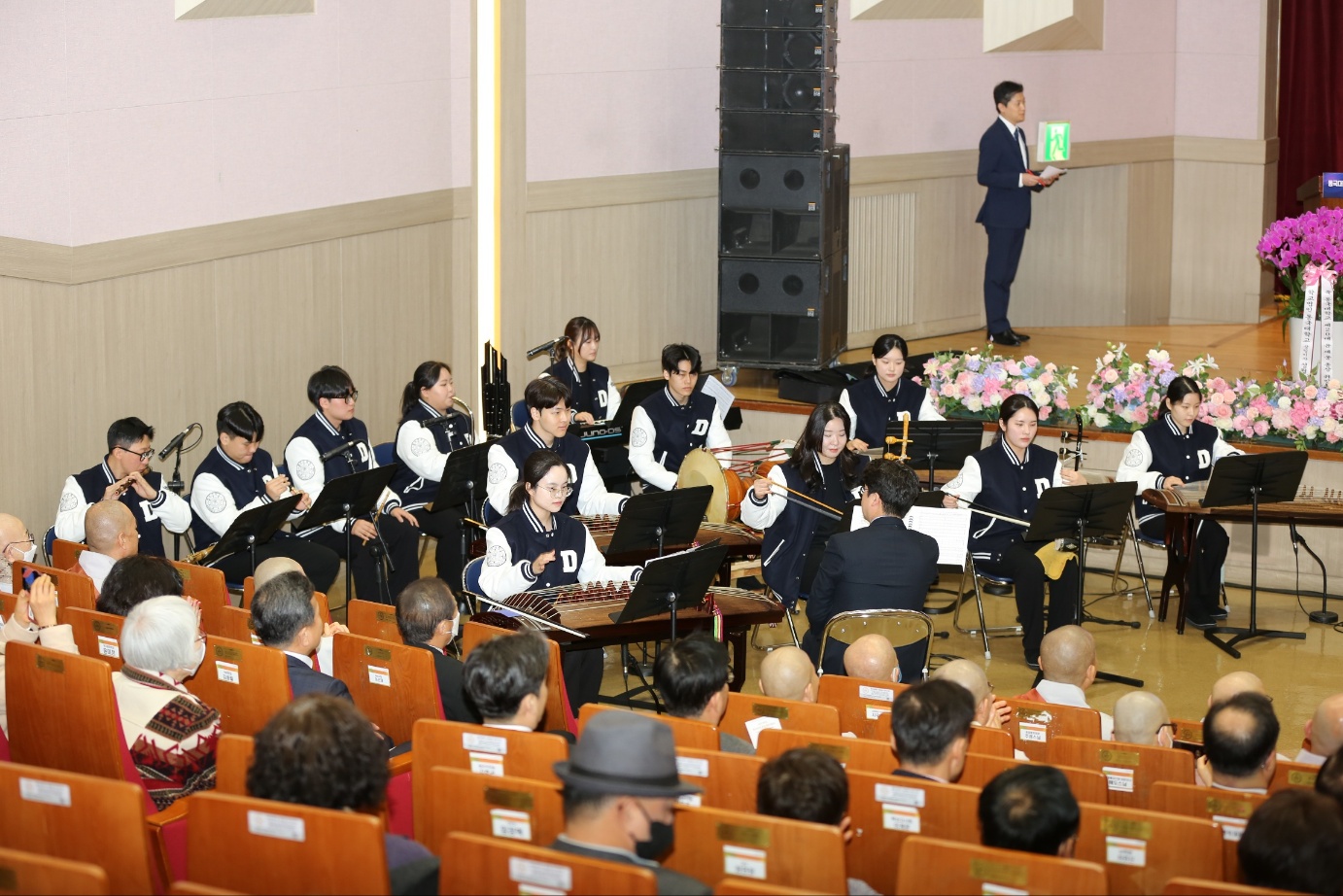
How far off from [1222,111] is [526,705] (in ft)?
37.8

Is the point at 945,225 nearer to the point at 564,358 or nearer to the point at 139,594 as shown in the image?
the point at 564,358

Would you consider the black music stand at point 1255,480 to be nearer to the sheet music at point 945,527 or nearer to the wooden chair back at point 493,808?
the sheet music at point 945,527

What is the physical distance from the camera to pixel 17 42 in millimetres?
7359

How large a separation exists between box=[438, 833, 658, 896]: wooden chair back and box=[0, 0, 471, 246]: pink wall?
5411 mm

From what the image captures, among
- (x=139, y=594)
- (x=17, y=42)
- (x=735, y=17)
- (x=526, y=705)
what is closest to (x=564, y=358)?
(x=735, y=17)

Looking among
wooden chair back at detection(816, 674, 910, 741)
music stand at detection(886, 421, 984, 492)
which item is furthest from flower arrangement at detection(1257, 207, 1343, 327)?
wooden chair back at detection(816, 674, 910, 741)

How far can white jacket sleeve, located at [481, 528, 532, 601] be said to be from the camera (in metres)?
6.24

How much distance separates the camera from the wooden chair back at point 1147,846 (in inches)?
138

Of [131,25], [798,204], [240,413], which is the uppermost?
[131,25]

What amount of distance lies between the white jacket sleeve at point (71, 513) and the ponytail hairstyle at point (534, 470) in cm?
217

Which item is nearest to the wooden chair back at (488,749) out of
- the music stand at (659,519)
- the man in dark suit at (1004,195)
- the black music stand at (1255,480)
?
the music stand at (659,519)

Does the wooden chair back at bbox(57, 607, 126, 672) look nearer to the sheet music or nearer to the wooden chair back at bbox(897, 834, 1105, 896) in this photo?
the wooden chair back at bbox(897, 834, 1105, 896)

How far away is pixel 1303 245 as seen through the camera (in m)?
9.88

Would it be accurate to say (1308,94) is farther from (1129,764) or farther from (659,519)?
(1129,764)
